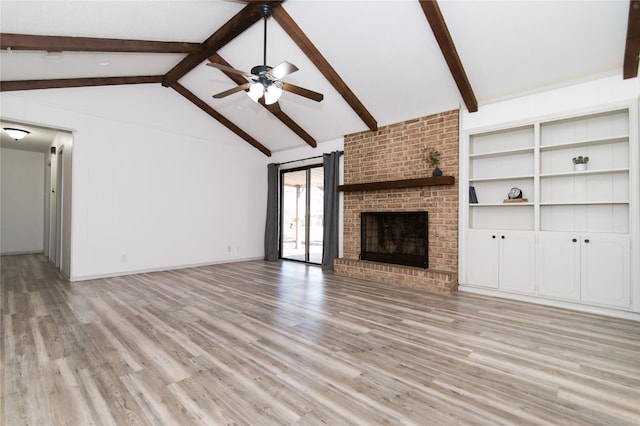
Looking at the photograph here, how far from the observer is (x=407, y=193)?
501 cm

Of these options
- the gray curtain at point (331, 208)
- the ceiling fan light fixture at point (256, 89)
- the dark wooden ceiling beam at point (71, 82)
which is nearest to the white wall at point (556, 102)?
the gray curtain at point (331, 208)

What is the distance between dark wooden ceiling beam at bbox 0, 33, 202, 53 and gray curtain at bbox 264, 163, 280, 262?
3.37 meters

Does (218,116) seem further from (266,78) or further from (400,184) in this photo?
(400,184)

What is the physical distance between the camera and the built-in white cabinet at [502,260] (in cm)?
387

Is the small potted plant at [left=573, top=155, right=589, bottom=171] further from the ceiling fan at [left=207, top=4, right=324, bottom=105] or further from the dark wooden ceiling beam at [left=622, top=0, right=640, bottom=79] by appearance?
the ceiling fan at [left=207, top=4, right=324, bottom=105]

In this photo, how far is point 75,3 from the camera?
2930 mm

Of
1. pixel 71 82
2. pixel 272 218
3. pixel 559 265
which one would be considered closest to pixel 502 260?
pixel 559 265

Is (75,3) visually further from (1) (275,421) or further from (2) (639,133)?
(2) (639,133)

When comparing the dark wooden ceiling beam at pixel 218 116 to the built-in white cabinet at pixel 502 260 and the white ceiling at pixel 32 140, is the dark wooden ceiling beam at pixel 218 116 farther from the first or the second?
the built-in white cabinet at pixel 502 260

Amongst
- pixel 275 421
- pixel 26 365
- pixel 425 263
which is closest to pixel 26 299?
pixel 26 365

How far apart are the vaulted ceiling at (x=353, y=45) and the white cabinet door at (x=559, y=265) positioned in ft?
6.31

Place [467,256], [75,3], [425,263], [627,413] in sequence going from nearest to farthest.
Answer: [627,413], [75,3], [467,256], [425,263]

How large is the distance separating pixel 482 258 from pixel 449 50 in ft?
9.08

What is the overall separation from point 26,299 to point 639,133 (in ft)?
24.3
